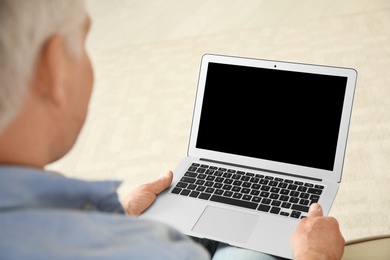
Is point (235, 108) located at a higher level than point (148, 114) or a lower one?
higher

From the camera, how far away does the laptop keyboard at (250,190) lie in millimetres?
1329

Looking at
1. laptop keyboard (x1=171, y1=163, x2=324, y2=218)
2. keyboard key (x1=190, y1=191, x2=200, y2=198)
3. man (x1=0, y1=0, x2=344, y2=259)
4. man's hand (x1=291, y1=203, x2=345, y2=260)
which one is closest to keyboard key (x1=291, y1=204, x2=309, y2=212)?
laptop keyboard (x1=171, y1=163, x2=324, y2=218)

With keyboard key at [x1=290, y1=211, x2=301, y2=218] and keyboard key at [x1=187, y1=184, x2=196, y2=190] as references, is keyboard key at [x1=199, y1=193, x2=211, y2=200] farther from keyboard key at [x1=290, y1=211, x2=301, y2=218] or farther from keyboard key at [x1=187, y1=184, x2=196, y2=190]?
keyboard key at [x1=290, y1=211, x2=301, y2=218]

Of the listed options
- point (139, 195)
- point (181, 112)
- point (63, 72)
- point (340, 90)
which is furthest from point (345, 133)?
point (181, 112)

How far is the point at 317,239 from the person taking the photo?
3.67ft

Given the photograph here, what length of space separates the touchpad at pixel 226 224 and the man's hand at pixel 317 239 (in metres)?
0.12

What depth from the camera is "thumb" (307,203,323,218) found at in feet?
3.95

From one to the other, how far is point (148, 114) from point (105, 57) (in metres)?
0.85

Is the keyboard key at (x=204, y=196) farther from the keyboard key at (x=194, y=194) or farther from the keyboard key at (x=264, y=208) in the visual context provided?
the keyboard key at (x=264, y=208)

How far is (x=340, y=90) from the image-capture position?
1412 mm

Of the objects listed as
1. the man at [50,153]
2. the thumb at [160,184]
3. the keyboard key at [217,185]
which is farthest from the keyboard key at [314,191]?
the man at [50,153]

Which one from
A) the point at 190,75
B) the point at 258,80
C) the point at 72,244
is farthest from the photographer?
the point at 190,75

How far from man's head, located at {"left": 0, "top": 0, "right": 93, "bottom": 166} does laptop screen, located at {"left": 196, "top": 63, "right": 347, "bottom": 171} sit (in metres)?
0.79

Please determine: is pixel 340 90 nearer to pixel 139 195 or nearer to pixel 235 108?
pixel 235 108
